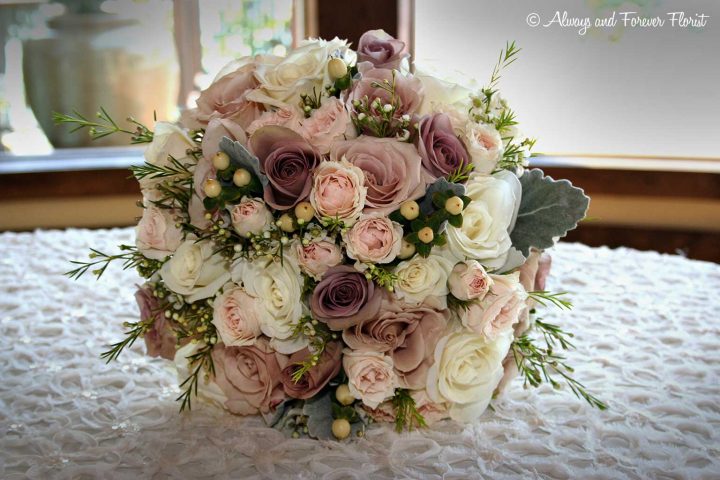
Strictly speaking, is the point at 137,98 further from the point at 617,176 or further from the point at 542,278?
the point at 542,278

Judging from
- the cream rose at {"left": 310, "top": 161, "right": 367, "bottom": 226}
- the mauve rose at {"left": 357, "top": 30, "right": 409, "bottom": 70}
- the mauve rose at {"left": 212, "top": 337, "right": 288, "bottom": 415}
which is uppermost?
the mauve rose at {"left": 357, "top": 30, "right": 409, "bottom": 70}

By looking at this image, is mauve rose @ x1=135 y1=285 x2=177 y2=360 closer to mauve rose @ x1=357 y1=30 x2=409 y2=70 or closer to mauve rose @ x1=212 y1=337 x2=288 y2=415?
mauve rose @ x1=212 y1=337 x2=288 y2=415

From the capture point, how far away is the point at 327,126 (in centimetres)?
103

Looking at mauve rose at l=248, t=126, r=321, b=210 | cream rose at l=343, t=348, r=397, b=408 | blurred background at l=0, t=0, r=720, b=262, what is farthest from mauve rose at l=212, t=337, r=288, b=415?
blurred background at l=0, t=0, r=720, b=262

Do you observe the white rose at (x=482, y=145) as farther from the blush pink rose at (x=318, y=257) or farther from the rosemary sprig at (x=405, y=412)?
the rosemary sprig at (x=405, y=412)

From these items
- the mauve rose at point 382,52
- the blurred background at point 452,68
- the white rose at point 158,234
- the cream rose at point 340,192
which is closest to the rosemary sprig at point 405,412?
the cream rose at point 340,192

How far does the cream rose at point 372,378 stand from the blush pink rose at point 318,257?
5.2 inches

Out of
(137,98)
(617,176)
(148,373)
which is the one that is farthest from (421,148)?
(137,98)

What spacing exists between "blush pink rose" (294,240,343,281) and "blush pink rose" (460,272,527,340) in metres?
0.19

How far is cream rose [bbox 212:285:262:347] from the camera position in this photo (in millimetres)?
1027

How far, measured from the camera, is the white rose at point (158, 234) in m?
1.06

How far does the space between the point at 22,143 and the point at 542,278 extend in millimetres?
2437

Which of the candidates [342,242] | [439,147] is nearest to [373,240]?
[342,242]

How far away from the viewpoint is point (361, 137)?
1033mm
